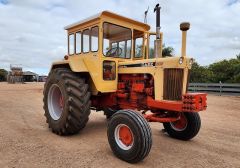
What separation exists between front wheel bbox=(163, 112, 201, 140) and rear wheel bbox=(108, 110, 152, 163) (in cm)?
191

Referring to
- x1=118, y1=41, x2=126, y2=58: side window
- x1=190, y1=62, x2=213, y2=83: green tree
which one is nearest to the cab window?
x1=118, y1=41, x2=126, y2=58: side window

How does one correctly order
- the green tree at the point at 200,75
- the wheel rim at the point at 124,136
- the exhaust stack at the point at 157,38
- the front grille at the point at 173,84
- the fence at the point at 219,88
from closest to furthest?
the wheel rim at the point at 124,136 < the front grille at the point at 173,84 < the exhaust stack at the point at 157,38 < the fence at the point at 219,88 < the green tree at the point at 200,75

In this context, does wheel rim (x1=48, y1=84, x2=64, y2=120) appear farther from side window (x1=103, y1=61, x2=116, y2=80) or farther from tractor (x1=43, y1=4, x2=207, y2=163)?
side window (x1=103, y1=61, x2=116, y2=80)

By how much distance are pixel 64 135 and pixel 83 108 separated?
2.75ft

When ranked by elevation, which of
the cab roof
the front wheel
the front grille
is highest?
the cab roof

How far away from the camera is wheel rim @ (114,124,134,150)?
507cm

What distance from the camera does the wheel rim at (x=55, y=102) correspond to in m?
7.25

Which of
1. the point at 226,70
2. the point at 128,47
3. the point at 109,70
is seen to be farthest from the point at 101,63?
the point at 226,70

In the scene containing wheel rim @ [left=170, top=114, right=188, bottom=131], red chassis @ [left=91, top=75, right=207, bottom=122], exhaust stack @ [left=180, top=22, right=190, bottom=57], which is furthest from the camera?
wheel rim @ [left=170, top=114, right=188, bottom=131]

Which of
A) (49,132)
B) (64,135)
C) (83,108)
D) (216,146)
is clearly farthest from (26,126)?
(216,146)

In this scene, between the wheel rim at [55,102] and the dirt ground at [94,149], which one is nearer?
the dirt ground at [94,149]

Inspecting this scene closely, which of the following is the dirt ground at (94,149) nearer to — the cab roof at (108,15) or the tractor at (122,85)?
the tractor at (122,85)

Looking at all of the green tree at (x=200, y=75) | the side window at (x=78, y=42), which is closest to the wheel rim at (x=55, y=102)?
the side window at (x=78, y=42)

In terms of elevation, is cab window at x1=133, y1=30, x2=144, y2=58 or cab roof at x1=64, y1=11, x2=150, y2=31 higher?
cab roof at x1=64, y1=11, x2=150, y2=31
